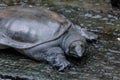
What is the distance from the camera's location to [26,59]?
3248 millimetres

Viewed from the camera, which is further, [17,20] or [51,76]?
[17,20]

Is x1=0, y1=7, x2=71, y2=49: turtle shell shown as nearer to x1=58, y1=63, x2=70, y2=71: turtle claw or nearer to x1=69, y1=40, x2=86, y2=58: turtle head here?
x1=69, y1=40, x2=86, y2=58: turtle head

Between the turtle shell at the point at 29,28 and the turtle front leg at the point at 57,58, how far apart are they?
0.35 ft

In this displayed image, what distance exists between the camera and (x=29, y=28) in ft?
10.7

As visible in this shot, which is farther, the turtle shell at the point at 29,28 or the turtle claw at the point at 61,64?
the turtle shell at the point at 29,28

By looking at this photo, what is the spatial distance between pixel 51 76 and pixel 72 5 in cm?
222

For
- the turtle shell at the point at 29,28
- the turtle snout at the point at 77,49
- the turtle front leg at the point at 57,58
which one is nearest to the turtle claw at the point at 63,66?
the turtle front leg at the point at 57,58

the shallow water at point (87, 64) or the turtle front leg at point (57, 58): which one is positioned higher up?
the turtle front leg at point (57, 58)

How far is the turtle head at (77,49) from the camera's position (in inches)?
120

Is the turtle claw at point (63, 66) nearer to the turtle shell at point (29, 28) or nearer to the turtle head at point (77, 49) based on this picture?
the turtle head at point (77, 49)

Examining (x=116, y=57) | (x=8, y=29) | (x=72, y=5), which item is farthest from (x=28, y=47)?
(x=72, y=5)

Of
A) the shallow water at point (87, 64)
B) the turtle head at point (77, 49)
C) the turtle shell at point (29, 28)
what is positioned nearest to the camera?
the shallow water at point (87, 64)

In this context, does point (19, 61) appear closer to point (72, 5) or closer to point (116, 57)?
point (116, 57)

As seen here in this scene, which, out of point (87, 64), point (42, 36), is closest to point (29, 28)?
point (42, 36)
